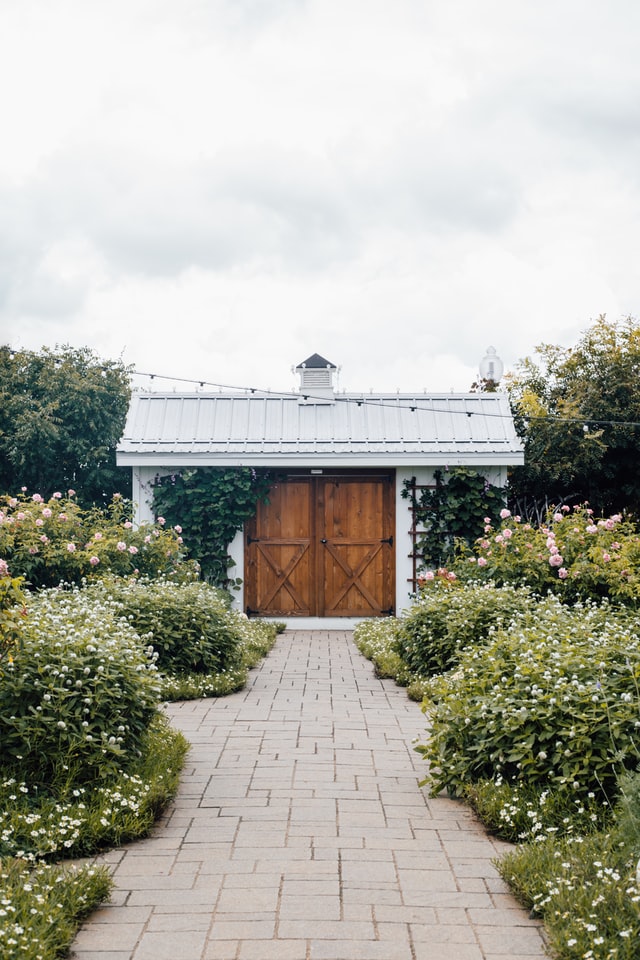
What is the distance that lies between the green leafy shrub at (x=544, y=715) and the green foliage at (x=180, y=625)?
117 inches

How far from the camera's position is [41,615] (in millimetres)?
5621

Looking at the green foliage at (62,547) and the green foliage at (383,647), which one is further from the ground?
the green foliage at (62,547)

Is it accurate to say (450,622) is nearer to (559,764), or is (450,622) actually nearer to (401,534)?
(559,764)

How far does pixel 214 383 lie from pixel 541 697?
9.77 metres

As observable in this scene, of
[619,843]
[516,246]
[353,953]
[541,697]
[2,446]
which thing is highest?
[516,246]

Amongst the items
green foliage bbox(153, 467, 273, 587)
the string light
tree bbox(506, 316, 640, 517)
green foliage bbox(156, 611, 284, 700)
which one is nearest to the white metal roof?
the string light

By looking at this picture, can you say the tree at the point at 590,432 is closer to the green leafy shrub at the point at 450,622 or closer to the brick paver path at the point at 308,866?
the green leafy shrub at the point at 450,622

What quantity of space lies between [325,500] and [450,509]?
1.70m

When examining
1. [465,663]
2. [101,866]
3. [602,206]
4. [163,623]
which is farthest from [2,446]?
[101,866]

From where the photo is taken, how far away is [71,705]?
4.46 m

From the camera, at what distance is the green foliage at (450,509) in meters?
12.1

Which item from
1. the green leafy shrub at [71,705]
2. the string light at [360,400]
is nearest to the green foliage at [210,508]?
the string light at [360,400]

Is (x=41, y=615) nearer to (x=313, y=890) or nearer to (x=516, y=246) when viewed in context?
(x=313, y=890)

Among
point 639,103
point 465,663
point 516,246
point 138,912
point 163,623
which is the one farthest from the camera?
point 516,246
